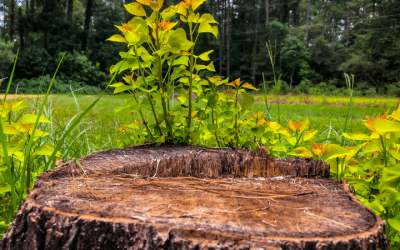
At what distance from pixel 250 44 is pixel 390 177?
27683 millimetres

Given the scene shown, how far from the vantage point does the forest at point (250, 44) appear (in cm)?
1572

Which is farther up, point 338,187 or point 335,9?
point 335,9

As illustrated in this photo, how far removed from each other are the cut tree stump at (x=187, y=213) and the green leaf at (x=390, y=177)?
3.8 inches

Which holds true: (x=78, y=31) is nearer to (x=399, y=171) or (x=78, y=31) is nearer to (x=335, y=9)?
(x=399, y=171)

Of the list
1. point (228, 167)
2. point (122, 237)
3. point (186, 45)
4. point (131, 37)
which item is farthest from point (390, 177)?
point (131, 37)

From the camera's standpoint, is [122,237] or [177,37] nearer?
[122,237]

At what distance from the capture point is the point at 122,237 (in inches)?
21.8

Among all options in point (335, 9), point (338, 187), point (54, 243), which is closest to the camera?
point (54, 243)

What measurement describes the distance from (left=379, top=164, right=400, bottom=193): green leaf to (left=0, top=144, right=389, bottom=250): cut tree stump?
0.10 meters

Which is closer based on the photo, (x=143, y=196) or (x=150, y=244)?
(x=150, y=244)

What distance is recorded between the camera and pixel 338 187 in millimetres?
847

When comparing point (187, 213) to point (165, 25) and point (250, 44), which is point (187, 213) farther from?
point (250, 44)

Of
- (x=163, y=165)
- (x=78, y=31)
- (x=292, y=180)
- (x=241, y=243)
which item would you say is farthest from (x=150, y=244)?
(x=78, y=31)

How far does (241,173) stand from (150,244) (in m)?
0.58
